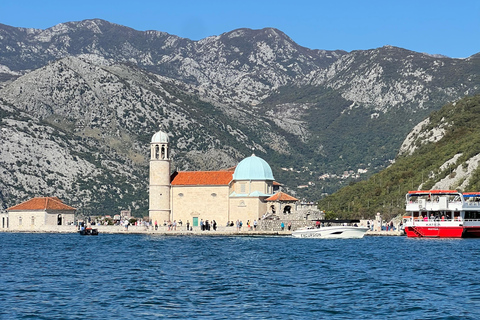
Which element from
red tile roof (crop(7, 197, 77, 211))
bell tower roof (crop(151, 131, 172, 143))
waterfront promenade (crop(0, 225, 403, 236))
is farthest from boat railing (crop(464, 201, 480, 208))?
red tile roof (crop(7, 197, 77, 211))

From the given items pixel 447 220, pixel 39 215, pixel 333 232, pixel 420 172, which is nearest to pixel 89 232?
pixel 39 215

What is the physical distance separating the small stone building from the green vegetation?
3691 cm

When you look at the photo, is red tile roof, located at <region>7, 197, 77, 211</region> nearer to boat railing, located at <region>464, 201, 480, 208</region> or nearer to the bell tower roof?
the bell tower roof

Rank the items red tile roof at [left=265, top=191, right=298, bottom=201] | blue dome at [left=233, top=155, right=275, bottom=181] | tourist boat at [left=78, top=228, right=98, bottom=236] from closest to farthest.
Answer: tourist boat at [left=78, top=228, right=98, bottom=236] < red tile roof at [left=265, top=191, right=298, bottom=201] < blue dome at [left=233, top=155, right=275, bottom=181]

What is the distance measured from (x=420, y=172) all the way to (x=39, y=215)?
171 feet

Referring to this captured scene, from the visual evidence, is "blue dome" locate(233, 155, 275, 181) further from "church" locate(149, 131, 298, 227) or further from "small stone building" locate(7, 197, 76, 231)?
"small stone building" locate(7, 197, 76, 231)

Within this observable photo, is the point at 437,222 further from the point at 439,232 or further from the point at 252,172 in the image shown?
the point at 252,172

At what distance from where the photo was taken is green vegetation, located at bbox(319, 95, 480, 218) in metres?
108

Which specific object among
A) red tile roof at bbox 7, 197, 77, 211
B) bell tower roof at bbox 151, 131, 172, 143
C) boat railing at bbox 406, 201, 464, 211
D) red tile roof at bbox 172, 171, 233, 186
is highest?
bell tower roof at bbox 151, 131, 172, 143

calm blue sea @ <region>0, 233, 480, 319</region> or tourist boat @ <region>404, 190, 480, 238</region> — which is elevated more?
tourist boat @ <region>404, 190, 480, 238</region>

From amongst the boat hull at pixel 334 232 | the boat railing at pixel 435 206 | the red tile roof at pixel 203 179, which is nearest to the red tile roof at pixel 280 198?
the red tile roof at pixel 203 179

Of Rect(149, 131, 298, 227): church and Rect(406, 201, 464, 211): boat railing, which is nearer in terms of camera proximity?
Rect(406, 201, 464, 211): boat railing

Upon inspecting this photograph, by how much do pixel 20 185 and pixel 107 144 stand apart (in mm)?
40838

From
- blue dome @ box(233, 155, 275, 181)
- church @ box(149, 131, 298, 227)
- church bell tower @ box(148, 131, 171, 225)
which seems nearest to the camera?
church @ box(149, 131, 298, 227)
